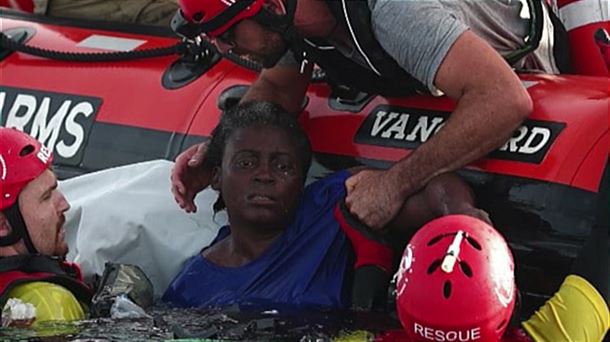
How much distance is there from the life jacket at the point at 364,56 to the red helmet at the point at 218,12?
0.22 meters

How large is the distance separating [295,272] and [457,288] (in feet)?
Answer: 3.26

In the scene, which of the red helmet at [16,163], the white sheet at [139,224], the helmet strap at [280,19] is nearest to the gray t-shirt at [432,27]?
the helmet strap at [280,19]

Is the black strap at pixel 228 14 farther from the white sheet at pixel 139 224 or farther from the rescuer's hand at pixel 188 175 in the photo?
the white sheet at pixel 139 224

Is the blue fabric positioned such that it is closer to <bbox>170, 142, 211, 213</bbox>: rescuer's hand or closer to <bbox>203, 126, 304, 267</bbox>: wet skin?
<bbox>203, 126, 304, 267</bbox>: wet skin

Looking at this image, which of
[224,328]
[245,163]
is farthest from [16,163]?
[224,328]

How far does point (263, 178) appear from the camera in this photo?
12.4 feet

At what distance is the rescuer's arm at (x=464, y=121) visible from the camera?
11.4 ft

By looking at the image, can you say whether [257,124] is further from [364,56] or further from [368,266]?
[368,266]

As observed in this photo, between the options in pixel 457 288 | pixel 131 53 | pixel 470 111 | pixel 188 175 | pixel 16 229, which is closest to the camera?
pixel 457 288

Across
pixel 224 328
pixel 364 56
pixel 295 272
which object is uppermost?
pixel 364 56

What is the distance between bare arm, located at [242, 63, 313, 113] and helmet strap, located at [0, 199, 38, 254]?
848 millimetres

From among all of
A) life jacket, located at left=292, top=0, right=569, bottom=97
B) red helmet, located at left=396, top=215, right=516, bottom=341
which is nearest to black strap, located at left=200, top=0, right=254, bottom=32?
life jacket, located at left=292, top=0, right=569, bottom=97

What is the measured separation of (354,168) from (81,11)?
5.46ft

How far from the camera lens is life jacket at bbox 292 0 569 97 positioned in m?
3.68
